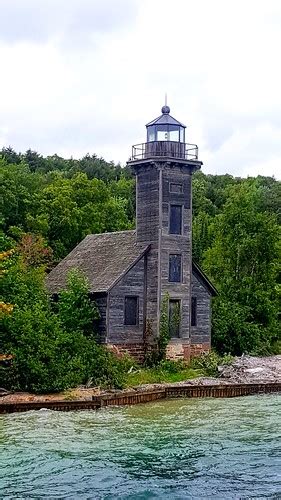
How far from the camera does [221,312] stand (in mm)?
43000

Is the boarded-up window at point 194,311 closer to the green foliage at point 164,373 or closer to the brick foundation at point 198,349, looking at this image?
the brick foundation at point 198,349

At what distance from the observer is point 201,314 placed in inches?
1581

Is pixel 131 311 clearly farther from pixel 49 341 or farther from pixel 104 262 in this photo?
pixel 49 341

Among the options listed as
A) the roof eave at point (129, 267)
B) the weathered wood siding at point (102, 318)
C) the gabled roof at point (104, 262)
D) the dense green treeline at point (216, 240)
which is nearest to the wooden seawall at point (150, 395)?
the weathered wood siding at point (102, 318)

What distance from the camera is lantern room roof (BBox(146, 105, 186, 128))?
1506 inches

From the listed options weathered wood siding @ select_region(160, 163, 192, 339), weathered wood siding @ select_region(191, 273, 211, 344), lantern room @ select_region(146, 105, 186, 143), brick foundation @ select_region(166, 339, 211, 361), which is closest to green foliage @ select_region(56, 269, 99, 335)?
weathered wood siding @ select_region(160, 163, 192, 339)

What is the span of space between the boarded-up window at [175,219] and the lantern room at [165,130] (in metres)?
3.16

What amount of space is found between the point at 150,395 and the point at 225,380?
17.9 feet

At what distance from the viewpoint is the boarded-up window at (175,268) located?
37.9 m

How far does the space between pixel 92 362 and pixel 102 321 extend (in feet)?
12.4

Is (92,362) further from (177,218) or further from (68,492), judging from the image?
(68,492)

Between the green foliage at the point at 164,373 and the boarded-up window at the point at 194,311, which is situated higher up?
the boarded-up window at the point at 194,311

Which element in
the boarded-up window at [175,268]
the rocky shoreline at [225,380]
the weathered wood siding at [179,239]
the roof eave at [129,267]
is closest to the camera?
the rocky shoreline at [225,380]

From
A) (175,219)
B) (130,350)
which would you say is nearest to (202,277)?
(175,219)
